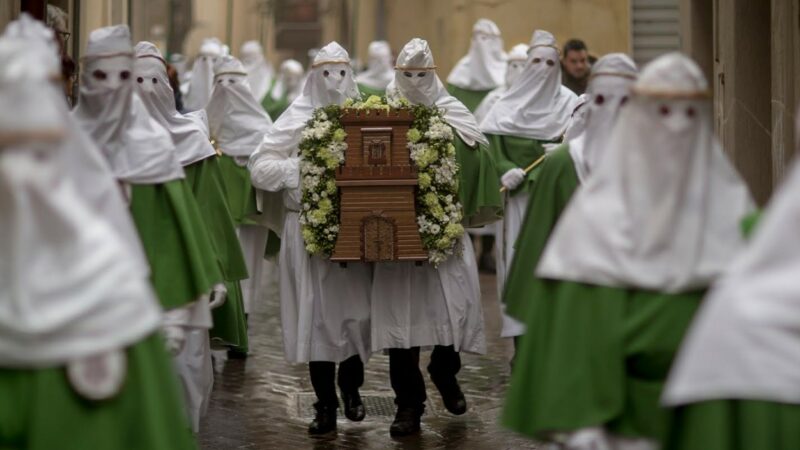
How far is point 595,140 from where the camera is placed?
923 centimetres

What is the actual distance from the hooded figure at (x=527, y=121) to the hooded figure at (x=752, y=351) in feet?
24.7

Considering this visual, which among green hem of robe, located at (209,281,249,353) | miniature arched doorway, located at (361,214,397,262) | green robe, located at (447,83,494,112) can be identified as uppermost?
green robe, located at (447,83,494,112)

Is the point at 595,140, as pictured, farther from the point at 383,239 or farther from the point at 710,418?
the point at 710,418

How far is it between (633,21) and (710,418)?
1618 cm

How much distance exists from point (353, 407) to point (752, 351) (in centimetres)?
583

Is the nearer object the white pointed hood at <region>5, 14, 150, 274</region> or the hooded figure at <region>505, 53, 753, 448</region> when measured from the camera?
the white pointed hood at <region>5, 14, 150, 274</region>

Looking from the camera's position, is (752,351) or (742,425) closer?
(752,351)

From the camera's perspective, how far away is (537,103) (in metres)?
14.3

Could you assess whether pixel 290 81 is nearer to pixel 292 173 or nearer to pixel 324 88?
pixel 324 88

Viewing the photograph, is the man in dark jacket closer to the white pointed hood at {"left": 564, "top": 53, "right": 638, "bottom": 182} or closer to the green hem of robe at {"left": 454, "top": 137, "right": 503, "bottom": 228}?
the green hem of robe at {"left": 454, "top": 137, "right": 503, "bottom": 228}

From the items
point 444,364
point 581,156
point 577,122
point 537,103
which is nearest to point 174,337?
point 581,156

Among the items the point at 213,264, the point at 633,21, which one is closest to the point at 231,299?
the point at 213,264

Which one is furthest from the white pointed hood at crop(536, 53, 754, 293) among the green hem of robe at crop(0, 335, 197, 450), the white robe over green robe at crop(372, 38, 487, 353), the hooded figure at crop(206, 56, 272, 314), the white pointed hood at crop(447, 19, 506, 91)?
the white pointed hood at crop(447, 19, 506, 91)

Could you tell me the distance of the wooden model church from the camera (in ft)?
35.6
